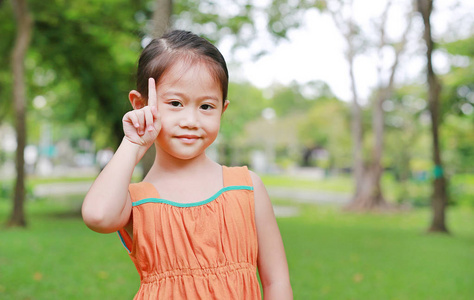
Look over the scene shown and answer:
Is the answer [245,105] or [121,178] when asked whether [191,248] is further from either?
[245,105]

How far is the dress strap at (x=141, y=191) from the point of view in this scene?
5.05 feet

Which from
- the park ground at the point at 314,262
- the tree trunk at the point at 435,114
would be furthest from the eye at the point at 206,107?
the tree trunk at the point at 435,114

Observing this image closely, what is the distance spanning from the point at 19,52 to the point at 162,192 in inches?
387

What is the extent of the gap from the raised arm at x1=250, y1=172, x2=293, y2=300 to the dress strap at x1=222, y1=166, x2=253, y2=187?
26 millimetres

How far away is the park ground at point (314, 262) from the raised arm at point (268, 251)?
4.28 meters

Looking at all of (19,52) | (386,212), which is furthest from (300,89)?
(19,52)

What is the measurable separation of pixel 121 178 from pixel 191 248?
29cm

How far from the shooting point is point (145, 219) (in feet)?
4.95

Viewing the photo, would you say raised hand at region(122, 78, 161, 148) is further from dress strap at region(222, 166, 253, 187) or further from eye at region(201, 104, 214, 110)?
dress strap at region(222, 166, 253, 187)

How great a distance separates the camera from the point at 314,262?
7.92 metres

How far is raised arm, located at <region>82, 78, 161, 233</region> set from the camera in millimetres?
1394

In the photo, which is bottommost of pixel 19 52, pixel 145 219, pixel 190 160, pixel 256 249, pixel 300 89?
pixel 256 249

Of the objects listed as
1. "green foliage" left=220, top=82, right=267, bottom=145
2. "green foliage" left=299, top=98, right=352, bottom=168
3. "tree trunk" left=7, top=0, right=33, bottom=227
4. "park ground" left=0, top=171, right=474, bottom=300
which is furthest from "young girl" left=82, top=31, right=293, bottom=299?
"green foliage" left=299, top=98, right=352, bottom=168

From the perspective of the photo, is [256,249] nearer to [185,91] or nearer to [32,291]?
[185,91]
